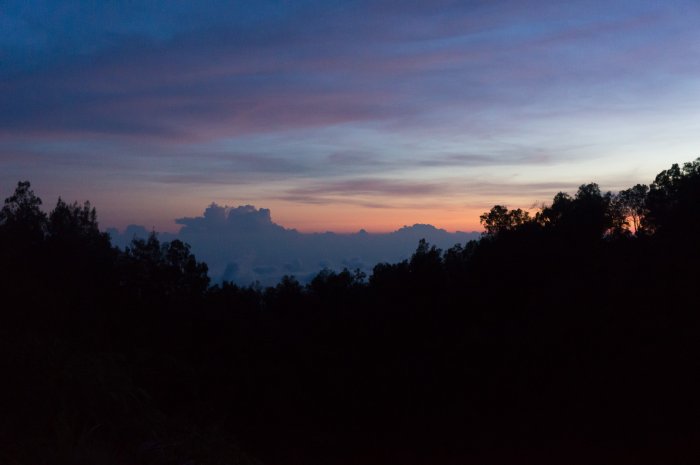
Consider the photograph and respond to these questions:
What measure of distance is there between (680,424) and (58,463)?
14.9 metres

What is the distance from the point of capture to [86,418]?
742 cm

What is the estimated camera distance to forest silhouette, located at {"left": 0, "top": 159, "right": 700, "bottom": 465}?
28.4 ft

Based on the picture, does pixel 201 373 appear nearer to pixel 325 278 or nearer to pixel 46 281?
pixel 46 281

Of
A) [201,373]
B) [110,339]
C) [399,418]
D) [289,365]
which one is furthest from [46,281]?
[399,418]

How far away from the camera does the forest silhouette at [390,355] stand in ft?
A: 28.4

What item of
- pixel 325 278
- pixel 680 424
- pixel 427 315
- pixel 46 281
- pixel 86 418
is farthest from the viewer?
pixel 325 278

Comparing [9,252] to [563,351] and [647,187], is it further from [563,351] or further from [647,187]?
[647,187]

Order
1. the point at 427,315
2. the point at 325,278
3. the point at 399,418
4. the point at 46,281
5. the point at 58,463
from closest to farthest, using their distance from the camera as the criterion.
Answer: the point at 58,463
the point at 399,418
the point at 46,281
the point at 427,315
the point at 325,278

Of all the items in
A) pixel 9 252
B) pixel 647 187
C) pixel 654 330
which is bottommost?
pixel 654 330

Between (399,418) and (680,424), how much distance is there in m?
7.60

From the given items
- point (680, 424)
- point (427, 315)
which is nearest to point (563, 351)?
point (680, 424)

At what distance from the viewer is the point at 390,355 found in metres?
24.4

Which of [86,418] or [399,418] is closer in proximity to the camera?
[86,418]

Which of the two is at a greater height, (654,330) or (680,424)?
(654,330)
